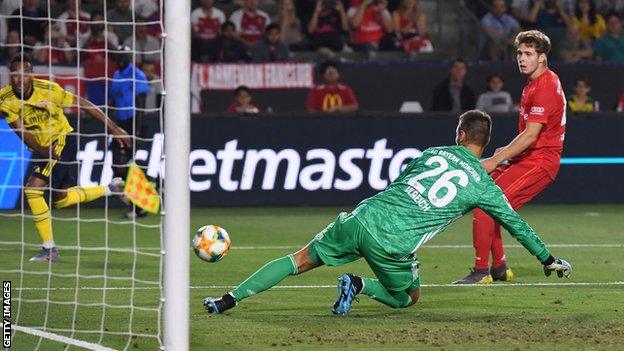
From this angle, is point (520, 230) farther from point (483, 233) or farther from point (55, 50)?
point (55, 50)

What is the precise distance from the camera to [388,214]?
892 cm

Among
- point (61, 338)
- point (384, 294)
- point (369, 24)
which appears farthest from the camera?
point (369, 24)

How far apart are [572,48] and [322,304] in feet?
46.5

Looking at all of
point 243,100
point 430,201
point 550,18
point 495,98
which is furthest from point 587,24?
point 430,201

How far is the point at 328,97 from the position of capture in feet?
65.9

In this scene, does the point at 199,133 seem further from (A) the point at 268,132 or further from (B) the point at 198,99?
(B) the point at 198,99

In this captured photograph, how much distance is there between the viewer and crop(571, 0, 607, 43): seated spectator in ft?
77.8

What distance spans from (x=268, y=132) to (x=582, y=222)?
14.0ft

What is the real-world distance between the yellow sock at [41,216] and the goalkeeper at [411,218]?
408 cm

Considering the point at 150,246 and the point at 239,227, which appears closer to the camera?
the point at 150,246

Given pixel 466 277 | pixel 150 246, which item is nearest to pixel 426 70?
pixel 150 246

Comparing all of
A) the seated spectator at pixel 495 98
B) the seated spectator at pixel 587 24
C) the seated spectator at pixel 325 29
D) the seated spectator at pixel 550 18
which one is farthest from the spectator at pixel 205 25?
the seated spectator at pixel 587 24

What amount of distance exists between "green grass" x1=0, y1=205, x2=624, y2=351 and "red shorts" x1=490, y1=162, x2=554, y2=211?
28.3 inches
